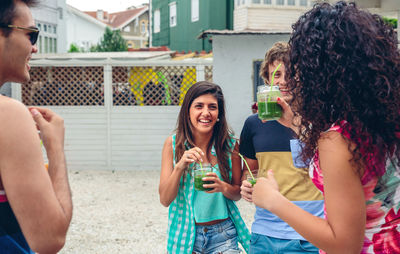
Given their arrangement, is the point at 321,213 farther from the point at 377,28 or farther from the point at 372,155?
the point at 377,28

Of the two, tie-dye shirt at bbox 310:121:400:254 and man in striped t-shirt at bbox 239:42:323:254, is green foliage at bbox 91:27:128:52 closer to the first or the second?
man in striped t-shirt at bbox 239:42:323:254

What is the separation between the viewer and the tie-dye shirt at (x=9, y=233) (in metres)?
1.27

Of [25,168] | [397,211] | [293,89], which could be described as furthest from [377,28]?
[25,168]

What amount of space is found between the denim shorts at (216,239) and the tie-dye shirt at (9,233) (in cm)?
143

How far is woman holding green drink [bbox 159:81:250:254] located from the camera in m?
2.63

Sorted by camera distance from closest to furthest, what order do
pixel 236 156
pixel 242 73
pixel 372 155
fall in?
pixel 372 155 → pixel 236 156 → pixel 242 73

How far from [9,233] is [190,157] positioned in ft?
4.47

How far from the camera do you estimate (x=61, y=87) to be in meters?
9.81

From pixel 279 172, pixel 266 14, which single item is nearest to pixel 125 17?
pixel 266 14

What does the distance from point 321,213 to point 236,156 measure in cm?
72

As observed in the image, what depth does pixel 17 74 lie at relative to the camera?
4.55ft

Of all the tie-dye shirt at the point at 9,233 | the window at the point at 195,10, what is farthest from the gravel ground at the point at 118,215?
the window at the point at 195,10

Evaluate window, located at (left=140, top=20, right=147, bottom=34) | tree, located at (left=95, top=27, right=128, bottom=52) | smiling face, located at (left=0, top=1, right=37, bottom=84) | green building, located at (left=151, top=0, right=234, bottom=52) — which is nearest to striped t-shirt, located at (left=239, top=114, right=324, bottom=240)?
smiling face, located at (left=0, top=1, right=37, bottom=84)

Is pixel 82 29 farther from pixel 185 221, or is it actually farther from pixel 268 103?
pixel 268 103
